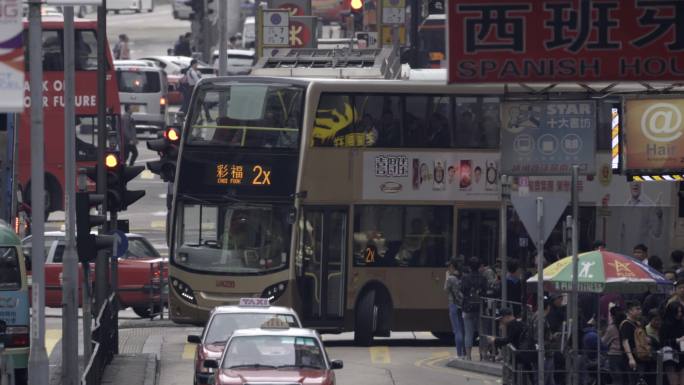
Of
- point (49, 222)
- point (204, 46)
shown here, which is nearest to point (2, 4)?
point (49, 222)

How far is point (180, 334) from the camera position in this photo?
1215 inches

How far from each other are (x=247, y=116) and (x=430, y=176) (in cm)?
326

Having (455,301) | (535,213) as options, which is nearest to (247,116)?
(455,301)

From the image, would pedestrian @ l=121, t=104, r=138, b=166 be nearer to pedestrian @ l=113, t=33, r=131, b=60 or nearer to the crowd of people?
pedestrian @ l=113, t=33, r=131, b=60

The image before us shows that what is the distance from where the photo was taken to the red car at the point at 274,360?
19188 mm

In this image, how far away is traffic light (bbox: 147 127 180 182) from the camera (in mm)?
28125

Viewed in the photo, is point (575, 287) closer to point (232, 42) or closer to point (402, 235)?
point (402, 235)

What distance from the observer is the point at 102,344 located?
23000 mm

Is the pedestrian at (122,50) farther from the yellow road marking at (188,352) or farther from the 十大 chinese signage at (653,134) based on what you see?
the 十大 chinese signage at (653,134)

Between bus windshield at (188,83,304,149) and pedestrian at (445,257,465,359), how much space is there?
385 centimetres

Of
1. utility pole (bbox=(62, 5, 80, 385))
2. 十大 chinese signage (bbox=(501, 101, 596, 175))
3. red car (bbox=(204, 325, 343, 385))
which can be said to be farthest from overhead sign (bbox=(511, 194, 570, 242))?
utility pole (bbox=(62, 5, 80, 385))

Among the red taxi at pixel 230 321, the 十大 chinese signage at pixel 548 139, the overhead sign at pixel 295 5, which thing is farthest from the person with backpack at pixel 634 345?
the overhead sign at pixel 295 5

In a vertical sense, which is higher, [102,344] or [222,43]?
[222,43]

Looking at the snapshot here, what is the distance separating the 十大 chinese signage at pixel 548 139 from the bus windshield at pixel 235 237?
5398 millimetres
